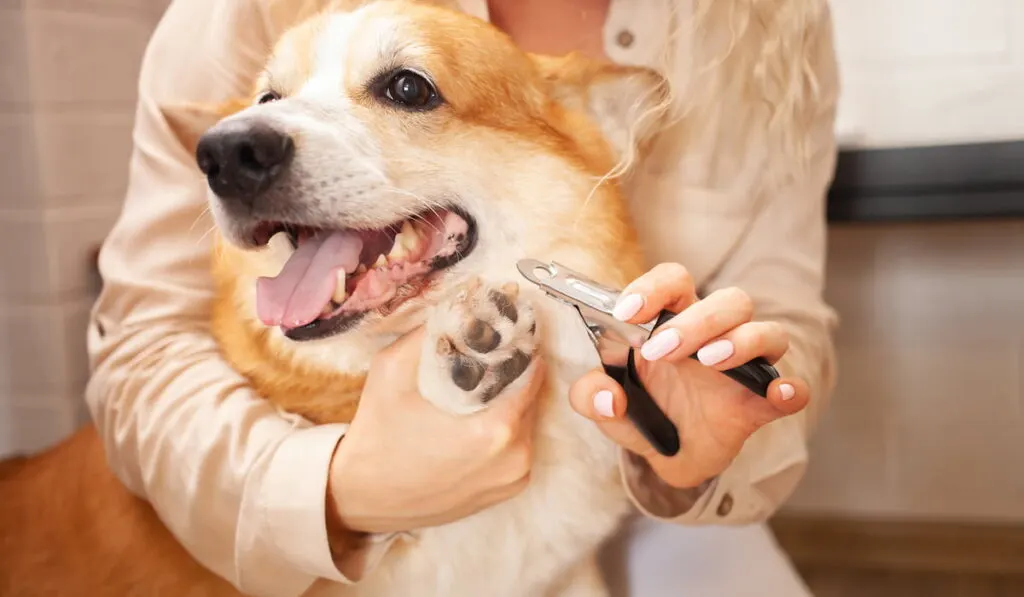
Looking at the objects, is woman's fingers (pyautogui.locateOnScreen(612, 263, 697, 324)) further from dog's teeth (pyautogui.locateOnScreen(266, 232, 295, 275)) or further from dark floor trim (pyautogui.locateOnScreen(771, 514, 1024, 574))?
dark floor trim (pyautogui.locateOnScreen(771, 514, 1024, 574))

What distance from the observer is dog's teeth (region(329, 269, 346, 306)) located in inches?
19.7

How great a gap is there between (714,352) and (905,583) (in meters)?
0.45

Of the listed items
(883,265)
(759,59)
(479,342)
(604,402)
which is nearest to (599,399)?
(604,402)

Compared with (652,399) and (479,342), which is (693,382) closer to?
(652,399)

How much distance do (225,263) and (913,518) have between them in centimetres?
70

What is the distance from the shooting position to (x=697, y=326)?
496mm

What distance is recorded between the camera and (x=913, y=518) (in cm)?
82

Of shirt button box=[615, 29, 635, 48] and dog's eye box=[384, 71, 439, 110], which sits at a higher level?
shirt button box=[615, 29, 635, 48]

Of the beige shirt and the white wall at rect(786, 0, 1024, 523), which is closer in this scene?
the beige shirt

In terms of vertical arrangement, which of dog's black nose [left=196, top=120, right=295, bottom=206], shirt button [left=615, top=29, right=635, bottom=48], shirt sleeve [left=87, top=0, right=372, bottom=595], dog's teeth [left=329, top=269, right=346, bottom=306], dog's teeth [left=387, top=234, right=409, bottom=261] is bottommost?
shirt sleeve [left=87, top=0, right=372, bottom=595]

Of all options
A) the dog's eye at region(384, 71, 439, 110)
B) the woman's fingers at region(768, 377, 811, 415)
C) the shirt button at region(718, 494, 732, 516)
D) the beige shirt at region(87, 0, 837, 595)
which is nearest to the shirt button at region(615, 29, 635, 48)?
the beige shirt at region(87, 0, 837, 595)

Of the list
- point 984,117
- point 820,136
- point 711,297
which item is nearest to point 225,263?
point 711,297

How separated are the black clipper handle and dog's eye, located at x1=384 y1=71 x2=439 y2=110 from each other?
0.67ft

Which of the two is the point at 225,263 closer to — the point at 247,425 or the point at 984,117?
the point at 247,425
